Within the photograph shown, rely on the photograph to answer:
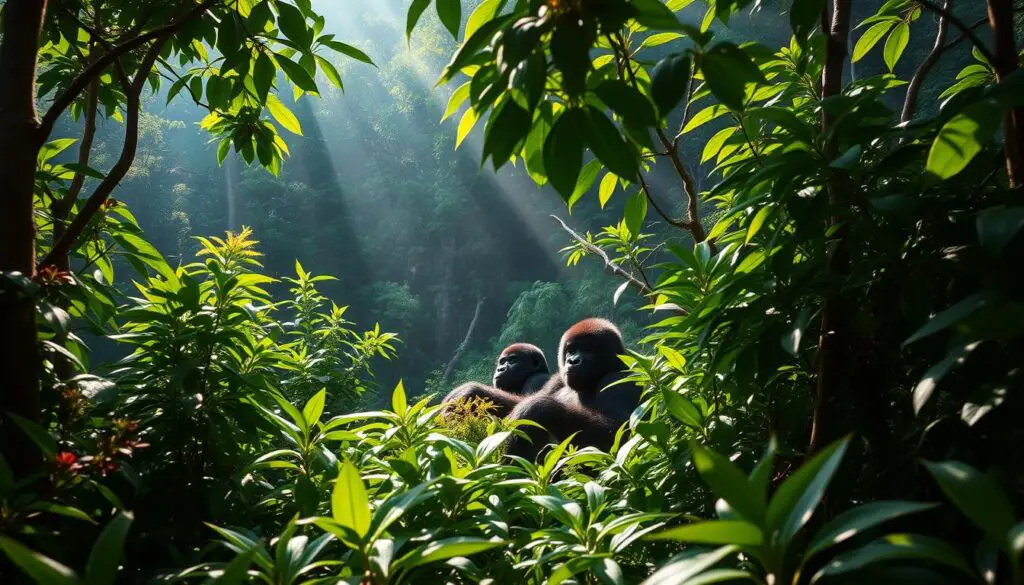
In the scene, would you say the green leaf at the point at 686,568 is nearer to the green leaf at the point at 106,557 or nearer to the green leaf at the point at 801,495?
the green leaf at the point at 801,495

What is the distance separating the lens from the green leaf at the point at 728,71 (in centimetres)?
39

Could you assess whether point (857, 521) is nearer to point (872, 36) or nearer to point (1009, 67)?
point (1009, 67)

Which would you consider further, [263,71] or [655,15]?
[263,71]

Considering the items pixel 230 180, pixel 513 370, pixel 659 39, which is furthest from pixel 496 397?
pixel 230 180

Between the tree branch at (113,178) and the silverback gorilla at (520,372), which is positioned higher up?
the tree branch at (113,178)

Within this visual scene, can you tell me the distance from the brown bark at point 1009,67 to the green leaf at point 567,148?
245 mm

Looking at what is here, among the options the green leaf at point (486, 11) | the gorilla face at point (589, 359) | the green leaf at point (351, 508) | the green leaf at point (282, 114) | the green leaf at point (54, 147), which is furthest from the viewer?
the gorilla face at point (589, 359)

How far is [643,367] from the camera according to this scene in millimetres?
760

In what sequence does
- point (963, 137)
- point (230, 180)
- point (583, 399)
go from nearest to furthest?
point (963, 137)
point (583, 399)
point (230, 180)

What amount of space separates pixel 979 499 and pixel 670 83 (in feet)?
0.76

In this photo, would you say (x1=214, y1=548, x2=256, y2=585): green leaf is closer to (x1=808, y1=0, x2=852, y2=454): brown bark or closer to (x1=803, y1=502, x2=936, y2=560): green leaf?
(x1=803, y1=502, x2=936, y2=560): green leaf

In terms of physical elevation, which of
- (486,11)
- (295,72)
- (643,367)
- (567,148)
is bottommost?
(643,367)

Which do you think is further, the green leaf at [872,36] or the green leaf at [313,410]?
the green leaf at [872,36]

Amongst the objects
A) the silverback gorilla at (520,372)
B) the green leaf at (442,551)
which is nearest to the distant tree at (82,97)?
the green leaf at (442,551)
